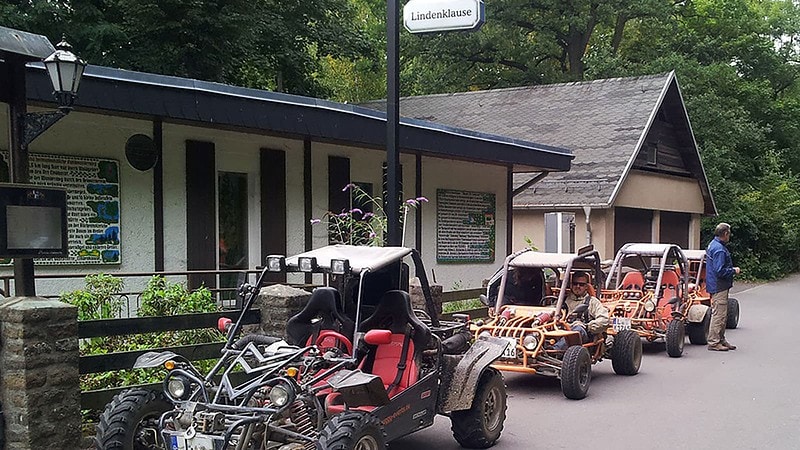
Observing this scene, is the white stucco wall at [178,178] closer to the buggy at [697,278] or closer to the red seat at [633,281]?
the red seat at [633,281]

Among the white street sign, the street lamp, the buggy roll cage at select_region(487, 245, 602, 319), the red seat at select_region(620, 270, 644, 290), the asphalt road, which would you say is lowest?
the asphalt road

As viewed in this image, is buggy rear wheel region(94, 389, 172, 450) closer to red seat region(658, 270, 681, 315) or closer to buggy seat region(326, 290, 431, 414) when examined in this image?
buggy seat region(326, 290, 431, 414)

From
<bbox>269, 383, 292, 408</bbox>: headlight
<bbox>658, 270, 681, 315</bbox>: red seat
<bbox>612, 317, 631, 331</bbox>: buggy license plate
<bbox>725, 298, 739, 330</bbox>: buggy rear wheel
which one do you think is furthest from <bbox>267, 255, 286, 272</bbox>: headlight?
<bbox>725, 298, 739, 330</bbox>: buggy rear wheel

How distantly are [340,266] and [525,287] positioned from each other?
17.7ft

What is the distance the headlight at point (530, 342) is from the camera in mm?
9492

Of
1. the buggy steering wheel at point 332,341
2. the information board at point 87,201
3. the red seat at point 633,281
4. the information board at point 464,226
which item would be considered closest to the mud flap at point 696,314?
the red seat at point 633,281

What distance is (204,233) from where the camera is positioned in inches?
445

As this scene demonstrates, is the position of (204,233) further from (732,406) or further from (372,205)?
(732,406)

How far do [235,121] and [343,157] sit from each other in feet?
11.3

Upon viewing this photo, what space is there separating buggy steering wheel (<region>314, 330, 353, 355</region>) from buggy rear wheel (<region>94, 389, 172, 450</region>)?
131 cm

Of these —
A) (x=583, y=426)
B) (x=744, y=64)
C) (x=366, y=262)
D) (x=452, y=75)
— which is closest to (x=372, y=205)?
(x=583, y=426)

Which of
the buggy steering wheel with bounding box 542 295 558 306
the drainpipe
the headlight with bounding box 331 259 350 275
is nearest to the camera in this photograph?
the headlight with bounding box 331 259 350 275

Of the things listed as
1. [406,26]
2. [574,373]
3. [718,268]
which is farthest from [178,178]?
[718,268]

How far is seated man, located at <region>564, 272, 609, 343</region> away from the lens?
10117mm
